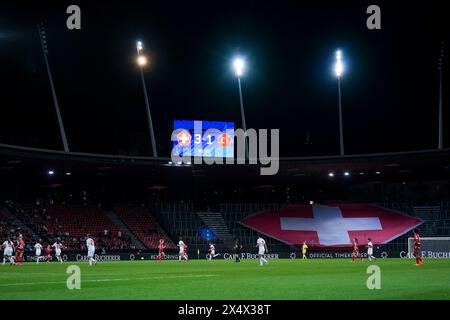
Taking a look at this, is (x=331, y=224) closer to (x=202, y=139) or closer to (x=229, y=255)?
(x=229, y=255)

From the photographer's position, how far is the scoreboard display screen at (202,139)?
64.1 metres

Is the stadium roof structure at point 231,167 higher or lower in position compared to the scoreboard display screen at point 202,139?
lower

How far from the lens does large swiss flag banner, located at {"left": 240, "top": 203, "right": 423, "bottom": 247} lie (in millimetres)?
74875

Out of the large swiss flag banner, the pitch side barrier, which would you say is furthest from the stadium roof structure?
the pitch side barrier

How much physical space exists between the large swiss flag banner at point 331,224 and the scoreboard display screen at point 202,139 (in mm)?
13921

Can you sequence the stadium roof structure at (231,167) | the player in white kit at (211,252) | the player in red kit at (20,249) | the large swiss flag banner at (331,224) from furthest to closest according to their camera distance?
the large swiss flag banner at (331,224), the player in white kit at (211,252), the stadium roof structure at (231,167), the player in red kit at (20,249)

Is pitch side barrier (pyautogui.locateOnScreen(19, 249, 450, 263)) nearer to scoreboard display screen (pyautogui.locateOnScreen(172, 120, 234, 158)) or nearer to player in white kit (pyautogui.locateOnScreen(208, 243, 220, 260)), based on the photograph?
player in white kit (pyautogui.locateOnScreen(208, 243, 220, 260))

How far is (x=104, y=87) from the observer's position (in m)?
64.8

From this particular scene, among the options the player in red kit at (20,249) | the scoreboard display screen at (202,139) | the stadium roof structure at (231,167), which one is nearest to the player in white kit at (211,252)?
the stadium roof structure at (231,167)

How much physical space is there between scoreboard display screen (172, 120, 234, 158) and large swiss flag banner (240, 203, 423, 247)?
45.7 feet

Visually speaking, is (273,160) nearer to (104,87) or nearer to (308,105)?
(308,105)

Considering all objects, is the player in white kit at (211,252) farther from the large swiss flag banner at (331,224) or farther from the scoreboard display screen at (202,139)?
the large swiss flag banner at (331,224)

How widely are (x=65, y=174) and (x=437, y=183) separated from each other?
45.8 meters
